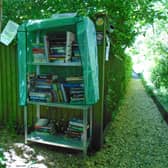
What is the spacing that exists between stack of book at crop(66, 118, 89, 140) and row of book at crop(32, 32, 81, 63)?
907 millimetres

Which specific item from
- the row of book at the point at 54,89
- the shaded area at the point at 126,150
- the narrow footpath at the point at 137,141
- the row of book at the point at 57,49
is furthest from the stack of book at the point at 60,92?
the narrow footpath at the point at 137,141

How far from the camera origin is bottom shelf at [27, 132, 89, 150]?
10.3 feet

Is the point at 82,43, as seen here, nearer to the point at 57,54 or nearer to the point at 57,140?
the point at 57,54

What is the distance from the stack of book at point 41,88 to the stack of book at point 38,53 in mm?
252

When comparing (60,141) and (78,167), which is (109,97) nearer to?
(60,141)

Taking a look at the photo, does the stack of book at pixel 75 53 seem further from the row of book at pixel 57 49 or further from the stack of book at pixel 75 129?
the stack of book at pixel 75 129

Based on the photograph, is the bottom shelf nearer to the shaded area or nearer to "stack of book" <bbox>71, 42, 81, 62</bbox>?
the shaded area

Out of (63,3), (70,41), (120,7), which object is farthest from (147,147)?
(63,3)

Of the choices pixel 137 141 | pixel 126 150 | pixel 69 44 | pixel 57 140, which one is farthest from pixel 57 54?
pixel 137 141

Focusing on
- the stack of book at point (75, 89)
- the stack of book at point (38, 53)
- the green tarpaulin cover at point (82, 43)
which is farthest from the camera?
the stack of book at point (38, 53)

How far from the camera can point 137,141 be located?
3814 mm

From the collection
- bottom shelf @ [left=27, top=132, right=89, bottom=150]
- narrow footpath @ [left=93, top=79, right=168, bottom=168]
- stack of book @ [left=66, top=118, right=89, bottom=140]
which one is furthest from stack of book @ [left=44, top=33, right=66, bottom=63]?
narrow footpath @ [left=93, top=79, right=168, bottom=168]

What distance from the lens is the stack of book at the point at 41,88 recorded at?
3.25m

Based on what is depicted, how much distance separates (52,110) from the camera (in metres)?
3.72
